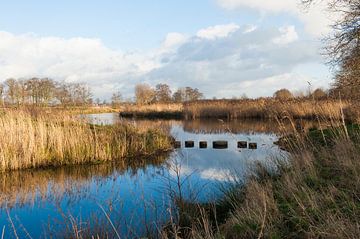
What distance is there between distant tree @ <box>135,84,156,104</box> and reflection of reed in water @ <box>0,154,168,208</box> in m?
39.7

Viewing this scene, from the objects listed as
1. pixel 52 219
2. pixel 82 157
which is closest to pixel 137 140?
pixel 82 157

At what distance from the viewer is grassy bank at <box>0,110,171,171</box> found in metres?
9.32

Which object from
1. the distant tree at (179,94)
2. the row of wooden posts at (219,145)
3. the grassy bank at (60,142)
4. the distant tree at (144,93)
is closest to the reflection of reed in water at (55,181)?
the grassy bank at (60,142)

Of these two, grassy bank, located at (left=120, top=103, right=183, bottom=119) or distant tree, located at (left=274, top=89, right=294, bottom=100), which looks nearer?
distant tree, located at (left=274, top=89, right=294, bottom=100)

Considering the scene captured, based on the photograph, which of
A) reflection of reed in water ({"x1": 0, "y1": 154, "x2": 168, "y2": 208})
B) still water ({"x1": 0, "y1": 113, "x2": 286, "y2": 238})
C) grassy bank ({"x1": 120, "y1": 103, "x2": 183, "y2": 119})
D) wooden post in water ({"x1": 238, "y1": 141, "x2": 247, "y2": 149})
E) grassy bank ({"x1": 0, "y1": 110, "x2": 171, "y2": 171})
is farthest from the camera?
grassy bank ({"x1": 120, "y1": 103, "x2": 183, "y2": 119})

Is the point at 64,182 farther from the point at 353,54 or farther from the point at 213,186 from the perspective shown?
the point at 353,54

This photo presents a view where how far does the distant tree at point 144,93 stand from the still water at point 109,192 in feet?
129

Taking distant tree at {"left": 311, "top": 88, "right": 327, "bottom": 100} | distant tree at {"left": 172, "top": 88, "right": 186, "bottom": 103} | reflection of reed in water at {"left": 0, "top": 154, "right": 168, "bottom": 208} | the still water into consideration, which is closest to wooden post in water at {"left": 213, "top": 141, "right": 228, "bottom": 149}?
the still water

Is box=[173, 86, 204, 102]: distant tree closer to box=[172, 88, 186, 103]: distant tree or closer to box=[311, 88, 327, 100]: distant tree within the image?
box=[172, 88, 186, 103]: distant tree

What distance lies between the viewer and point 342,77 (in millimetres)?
12398

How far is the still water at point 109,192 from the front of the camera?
4.68m

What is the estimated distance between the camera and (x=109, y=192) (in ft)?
22.6

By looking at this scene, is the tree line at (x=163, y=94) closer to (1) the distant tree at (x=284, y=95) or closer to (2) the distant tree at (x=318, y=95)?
(1) the distant tree at (x=284, y=95)

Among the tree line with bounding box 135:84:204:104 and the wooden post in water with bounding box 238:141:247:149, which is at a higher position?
the tree line with bounding box 135:84:204:104
